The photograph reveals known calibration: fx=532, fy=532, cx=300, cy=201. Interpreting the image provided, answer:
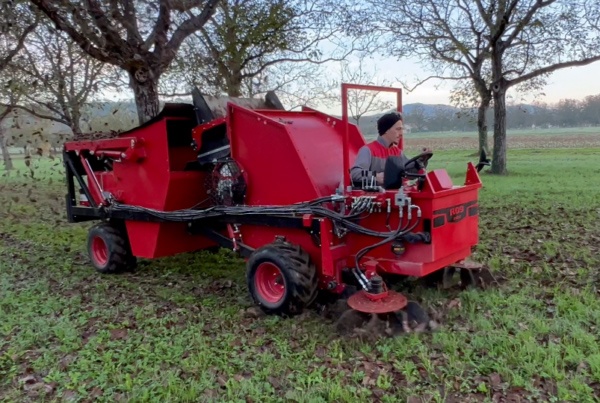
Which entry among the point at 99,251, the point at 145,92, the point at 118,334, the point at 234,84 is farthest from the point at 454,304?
the point at 234,84

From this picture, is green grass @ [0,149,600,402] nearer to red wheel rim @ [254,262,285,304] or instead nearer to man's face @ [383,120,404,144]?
red wheel rim @ [254,262,285,304]

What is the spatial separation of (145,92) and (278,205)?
5262 mm

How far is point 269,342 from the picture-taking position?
173 inches

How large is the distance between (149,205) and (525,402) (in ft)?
15.0

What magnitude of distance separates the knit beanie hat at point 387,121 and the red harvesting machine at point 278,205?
0.32 meters

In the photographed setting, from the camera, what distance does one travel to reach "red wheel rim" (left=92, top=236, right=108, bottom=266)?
6945mm

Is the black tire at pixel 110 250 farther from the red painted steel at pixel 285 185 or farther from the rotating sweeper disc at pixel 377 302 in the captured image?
the rotating sweeper disc at pixel 377 302

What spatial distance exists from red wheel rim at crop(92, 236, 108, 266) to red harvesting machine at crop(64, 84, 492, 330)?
0.01 meters

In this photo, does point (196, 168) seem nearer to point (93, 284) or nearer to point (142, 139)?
point (142, 139)

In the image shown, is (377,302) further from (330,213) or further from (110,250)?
(110,250)

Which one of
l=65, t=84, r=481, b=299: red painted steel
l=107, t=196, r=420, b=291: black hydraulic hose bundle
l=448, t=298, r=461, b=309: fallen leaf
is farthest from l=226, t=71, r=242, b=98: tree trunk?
l=448, t=298, r=461, b=309: fallen leaf

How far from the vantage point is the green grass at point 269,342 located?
356 centimetres

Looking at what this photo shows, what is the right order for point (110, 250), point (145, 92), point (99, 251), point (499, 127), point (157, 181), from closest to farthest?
point (157, 181) → point (110, 250) → point (99, 251) → point (145, 92) → point (499, 127)

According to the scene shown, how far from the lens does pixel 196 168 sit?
633cm
